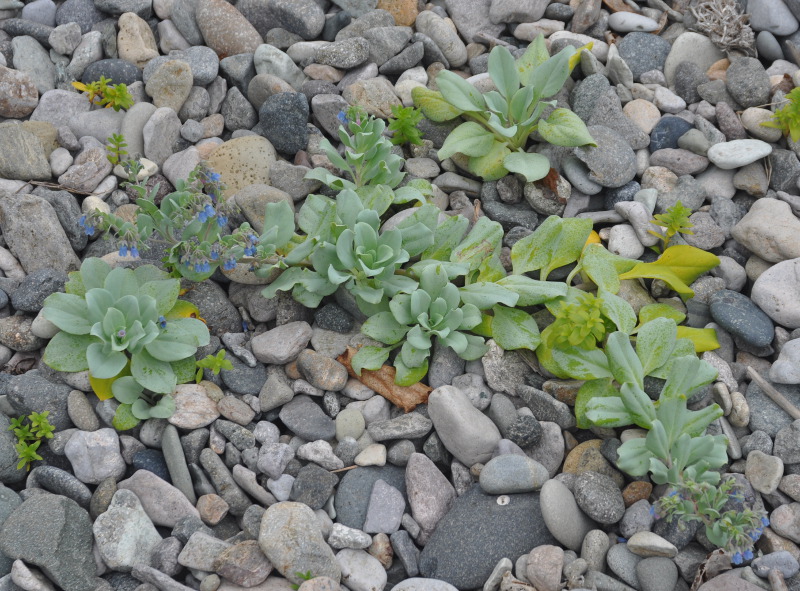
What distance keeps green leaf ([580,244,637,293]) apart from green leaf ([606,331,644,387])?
439 millimetres

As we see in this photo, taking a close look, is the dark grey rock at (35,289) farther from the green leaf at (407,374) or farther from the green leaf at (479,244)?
the green leaf at (479,244)

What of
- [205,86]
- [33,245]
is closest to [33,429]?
[33,245]

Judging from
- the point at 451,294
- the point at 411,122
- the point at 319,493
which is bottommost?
the point at 319,493

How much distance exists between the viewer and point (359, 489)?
3354 mm

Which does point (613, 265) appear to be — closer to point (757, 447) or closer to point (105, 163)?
point (757, 447)

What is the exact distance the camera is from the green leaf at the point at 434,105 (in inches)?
174

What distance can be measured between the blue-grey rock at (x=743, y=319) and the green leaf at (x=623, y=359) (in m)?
0.55

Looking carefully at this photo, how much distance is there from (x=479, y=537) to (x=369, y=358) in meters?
0.94

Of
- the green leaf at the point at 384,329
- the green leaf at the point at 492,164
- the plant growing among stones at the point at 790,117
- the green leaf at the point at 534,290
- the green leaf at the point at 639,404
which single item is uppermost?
the plant growing among stones at the point at 790,117

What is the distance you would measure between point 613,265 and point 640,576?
1493mm

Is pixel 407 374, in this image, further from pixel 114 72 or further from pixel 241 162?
pixel 114 72

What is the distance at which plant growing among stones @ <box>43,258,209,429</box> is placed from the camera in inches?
134

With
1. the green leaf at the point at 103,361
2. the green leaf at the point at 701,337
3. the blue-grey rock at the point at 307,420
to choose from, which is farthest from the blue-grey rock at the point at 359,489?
the green leaf at the point at 701,337

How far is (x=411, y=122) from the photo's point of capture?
14.4 feet
